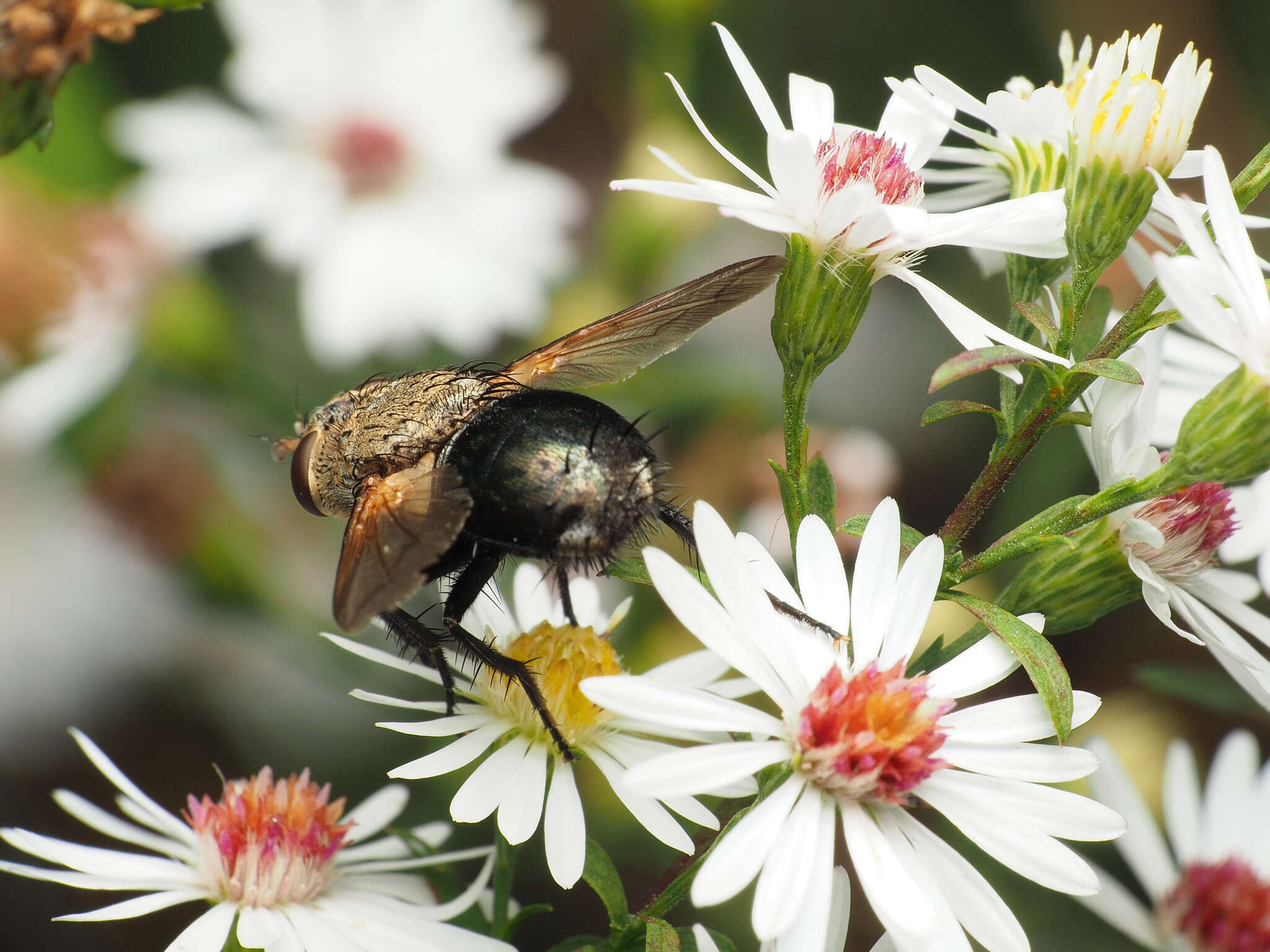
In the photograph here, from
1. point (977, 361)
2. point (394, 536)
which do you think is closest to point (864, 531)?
point (977, 361)

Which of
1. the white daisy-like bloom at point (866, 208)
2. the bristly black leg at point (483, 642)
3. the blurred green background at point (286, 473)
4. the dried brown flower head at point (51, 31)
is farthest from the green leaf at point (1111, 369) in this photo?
the blurred green background at point (286, 473)

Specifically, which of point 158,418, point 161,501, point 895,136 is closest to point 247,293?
point 158,418

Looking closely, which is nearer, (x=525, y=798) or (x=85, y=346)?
(x=525, y=798)

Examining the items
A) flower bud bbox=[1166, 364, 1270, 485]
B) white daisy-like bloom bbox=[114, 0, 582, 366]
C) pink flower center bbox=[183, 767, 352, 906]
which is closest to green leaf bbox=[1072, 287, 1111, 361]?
flower bud bbox=[1166, 364, 1270, 485]

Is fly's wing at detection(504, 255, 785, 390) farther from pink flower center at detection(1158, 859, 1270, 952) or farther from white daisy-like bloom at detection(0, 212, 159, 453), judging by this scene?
white daisy-like bloom at detection(0, 212, 159, 453)

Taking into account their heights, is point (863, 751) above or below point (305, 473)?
below

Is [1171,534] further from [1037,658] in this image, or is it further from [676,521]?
[676,521]
